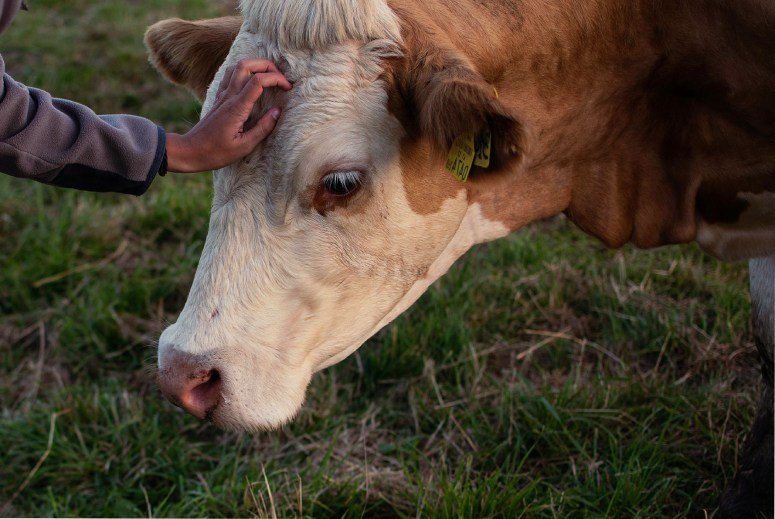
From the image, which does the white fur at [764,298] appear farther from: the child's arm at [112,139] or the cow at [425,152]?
the child's arm at [112,139]

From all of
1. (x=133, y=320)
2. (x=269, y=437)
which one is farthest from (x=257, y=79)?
(x=133, y=320)

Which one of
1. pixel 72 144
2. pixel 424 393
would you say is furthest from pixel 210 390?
pixel 424 393

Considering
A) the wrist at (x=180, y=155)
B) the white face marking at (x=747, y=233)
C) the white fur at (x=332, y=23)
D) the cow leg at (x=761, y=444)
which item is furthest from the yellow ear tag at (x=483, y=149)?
the cow leg at (x=761, y=444)

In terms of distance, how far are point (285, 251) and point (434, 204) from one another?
419 millimetres

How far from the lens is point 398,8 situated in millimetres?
2164

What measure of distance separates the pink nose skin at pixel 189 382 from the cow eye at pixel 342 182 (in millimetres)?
536

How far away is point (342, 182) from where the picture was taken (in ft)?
6.93

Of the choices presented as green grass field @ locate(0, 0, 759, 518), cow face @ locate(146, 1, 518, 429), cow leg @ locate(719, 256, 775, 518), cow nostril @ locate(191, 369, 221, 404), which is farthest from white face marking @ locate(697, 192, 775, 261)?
cow nostril @ locate(191, 369, 221, 404)

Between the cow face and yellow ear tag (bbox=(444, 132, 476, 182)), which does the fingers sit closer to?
the cow face

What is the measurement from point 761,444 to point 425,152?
1.36 m

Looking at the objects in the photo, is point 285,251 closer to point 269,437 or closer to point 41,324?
point 269,437

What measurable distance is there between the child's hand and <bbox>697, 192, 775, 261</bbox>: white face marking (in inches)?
56.1

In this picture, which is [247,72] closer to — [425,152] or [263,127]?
[263,127]

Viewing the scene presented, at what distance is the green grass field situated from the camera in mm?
2773
